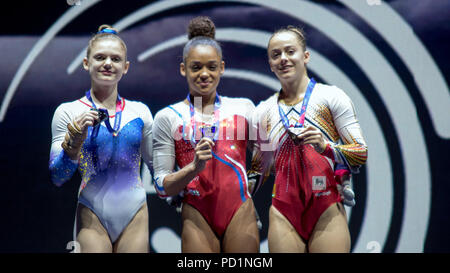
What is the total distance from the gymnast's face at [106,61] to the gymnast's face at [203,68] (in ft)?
1.49

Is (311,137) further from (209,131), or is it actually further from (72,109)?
(72,109)

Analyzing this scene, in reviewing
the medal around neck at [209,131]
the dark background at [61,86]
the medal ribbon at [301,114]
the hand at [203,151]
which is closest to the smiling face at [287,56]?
the medal ribbon at [301,114]

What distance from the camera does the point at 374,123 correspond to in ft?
13.5

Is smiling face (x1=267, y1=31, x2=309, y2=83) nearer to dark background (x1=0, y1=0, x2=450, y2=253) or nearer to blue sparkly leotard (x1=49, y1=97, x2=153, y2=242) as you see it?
blue sparkly leotard (x1=49, y1=97, x2=153, y2=242)

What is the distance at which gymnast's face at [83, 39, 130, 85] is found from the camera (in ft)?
9.43

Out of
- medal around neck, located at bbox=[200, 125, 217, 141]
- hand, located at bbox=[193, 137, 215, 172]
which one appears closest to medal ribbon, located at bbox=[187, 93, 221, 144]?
medal around neck, located at bbox=[200, 125, 217, 141]

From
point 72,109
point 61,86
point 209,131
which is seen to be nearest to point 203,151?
point 209,131

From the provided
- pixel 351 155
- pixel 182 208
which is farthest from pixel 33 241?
pixel 351 155

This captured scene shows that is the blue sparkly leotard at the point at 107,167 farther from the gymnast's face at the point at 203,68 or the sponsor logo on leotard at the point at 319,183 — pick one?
the sponsor logo on leotard at the point at 319,183
